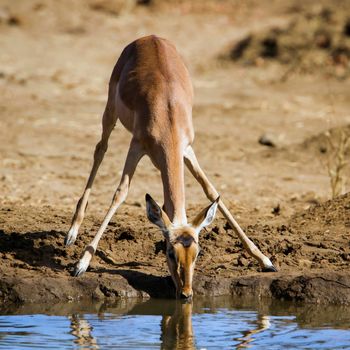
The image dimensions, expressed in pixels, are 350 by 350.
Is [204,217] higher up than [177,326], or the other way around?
[204,217]

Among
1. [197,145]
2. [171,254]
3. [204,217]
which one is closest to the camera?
[171,254]

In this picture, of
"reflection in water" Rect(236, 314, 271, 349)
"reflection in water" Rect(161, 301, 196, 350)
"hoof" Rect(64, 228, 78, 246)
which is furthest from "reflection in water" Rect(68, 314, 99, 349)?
"hoof" Rect(64, 228, 78, 246)

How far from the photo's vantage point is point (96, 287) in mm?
8727

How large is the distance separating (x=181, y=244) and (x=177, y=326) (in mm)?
639

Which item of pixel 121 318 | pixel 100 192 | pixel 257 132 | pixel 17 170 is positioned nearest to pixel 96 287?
pixel 121 318

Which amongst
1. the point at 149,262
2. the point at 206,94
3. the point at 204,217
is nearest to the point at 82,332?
the point at 204,217

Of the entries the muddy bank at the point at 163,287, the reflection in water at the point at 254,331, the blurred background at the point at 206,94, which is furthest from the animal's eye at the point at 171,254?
the blurred background at the point at 206,94

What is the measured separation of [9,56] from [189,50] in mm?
4242

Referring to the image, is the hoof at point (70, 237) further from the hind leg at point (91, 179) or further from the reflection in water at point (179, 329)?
the reflection in water at point (179, 329)

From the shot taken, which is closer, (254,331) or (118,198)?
(254,331)

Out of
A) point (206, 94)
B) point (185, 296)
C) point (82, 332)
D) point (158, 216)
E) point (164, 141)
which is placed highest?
point (206, 94)

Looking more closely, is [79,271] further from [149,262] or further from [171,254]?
[171,254]

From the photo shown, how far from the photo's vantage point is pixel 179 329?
785cm

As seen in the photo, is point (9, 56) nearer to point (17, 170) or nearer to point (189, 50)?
point (189, 50)
